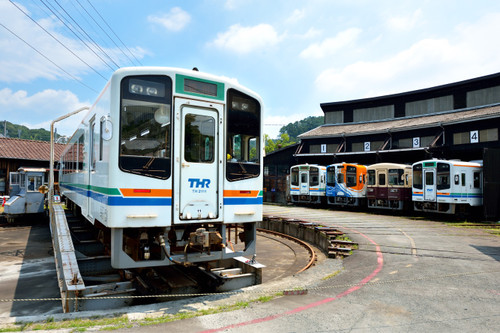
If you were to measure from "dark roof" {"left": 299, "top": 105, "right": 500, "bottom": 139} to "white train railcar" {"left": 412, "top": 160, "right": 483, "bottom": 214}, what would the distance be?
4713mm

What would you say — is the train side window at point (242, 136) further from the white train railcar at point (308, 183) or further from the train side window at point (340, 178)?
the white train railcar at point (308, 183)

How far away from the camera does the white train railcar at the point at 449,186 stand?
59.1ft

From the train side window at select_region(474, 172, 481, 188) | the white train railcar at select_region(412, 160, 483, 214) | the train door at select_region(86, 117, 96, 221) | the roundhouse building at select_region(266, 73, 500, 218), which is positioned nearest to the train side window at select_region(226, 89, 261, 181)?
the train door at select_region(86, 117, 96, 221)

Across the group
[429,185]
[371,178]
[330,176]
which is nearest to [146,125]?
[429,185]

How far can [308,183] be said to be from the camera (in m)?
26.8

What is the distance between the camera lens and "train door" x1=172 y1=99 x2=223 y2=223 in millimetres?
5703

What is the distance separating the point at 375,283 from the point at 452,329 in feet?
6.51

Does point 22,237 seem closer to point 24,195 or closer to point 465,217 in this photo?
point 24,195

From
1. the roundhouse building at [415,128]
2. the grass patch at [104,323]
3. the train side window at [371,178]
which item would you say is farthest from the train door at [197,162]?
the train side window at [371,178]

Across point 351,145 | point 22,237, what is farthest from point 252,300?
point 351,145

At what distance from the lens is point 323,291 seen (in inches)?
225

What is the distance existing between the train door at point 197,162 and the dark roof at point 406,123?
2076 centimetres

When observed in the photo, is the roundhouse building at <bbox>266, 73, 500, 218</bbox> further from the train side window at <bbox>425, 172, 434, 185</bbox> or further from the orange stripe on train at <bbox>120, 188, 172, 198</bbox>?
the orange stripe on train at <bbox>120, 188, 172, 198</bbox>

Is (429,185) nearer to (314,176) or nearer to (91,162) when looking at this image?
(314,176)
